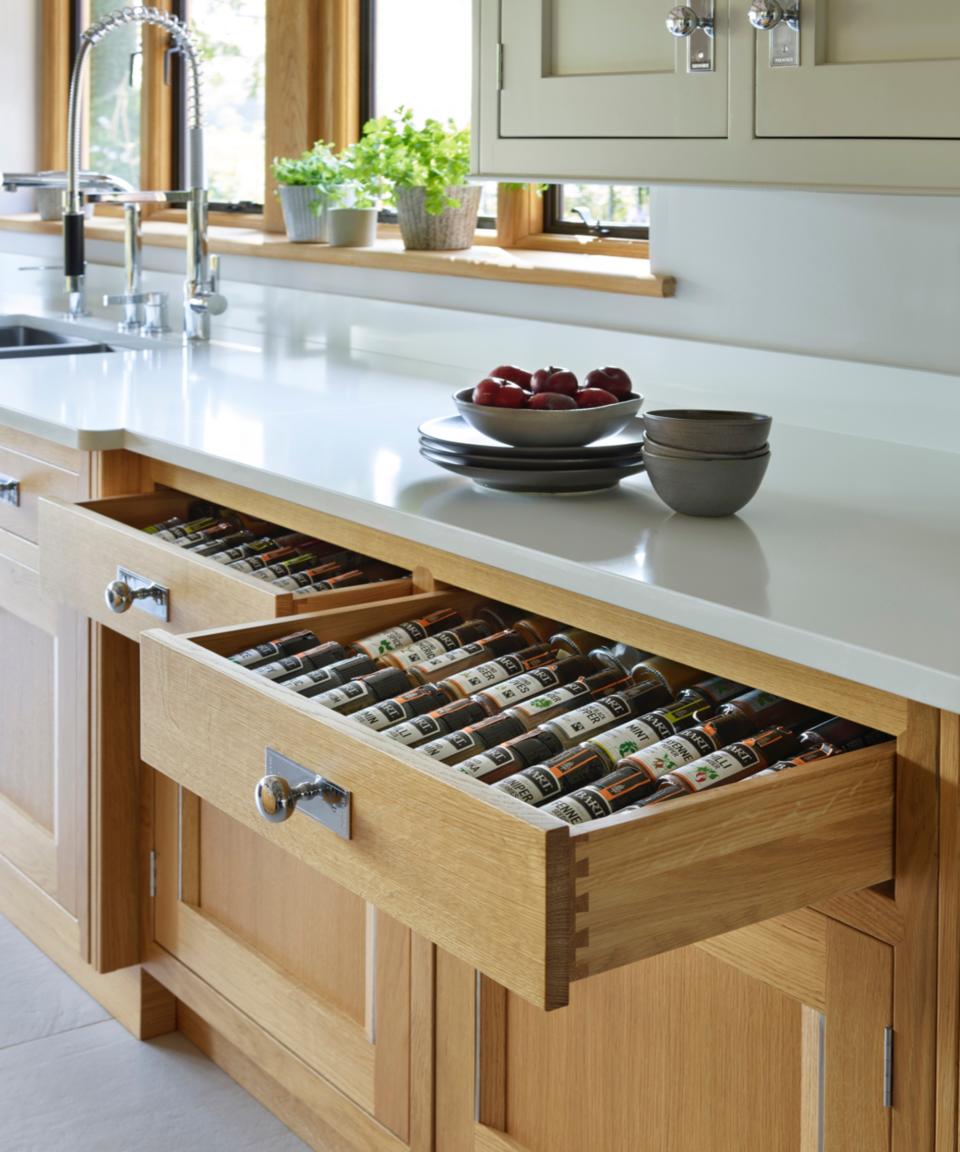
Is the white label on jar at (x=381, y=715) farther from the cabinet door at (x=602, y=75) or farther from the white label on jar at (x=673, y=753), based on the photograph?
the cabinet door at (x=602, y=75)

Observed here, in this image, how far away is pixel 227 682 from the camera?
4.11ft

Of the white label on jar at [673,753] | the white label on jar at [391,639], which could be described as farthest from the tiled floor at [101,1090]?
the white label on jar at [673,753]

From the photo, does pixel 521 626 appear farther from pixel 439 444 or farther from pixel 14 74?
pixel 14 74

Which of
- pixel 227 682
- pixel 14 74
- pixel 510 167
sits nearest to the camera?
pixel 227 682

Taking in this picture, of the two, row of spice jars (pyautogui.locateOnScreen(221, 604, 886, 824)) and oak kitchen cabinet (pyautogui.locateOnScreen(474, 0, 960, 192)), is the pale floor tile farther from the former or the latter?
oak kitchen cabinet (pyautogui.locateOnScreen(474, 0, 960, 192))

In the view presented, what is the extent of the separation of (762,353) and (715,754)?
0.97 m

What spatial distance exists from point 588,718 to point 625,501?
364 mm

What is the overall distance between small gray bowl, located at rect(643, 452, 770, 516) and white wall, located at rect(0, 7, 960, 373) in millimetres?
505

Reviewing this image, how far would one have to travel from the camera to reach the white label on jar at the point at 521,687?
4.36 feet

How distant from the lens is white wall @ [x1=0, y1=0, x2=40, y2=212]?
4.25 m

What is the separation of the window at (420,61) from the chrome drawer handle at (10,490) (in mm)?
1097

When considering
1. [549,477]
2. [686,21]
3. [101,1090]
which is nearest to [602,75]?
[686,21]

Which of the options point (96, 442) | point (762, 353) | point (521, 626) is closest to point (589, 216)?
point (762, 353)

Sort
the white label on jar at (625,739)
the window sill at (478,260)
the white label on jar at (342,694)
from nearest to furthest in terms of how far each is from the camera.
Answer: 1. the white label on jar at (625,739)
2. the white label on jar at (342,694)
3. the window sill at (478,260)
